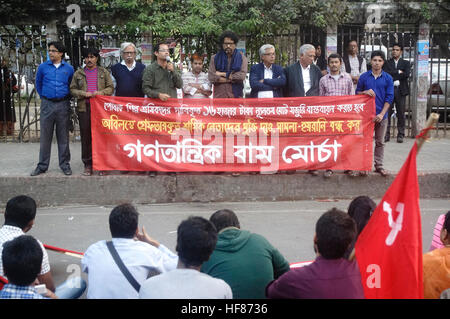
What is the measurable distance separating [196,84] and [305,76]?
5.47 feet

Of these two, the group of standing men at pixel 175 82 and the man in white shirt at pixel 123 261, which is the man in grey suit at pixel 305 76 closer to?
the group of standing men at pixel 175 82

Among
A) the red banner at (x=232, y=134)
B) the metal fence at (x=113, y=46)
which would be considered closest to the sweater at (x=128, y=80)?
the red banner at (x=232, y=134)

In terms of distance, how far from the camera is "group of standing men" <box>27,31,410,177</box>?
826cm

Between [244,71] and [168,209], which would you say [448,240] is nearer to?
[168,209]

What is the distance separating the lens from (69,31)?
11.4 m

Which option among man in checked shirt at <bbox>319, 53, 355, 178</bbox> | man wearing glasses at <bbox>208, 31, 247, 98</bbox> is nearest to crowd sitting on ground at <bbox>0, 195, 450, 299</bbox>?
man in checked shirt at <bbox>319, 53, 355, 178</bbox>

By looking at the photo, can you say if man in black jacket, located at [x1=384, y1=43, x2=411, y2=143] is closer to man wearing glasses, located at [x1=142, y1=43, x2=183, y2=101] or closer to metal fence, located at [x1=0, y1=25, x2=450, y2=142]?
metal fence, located at [x1=0, y1=25, x2=450, y2=142]

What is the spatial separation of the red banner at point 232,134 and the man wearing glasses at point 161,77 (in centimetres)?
26

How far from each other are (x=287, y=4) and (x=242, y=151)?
3.98 m

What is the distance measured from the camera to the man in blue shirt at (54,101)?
823 centimetres

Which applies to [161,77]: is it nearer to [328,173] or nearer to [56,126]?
[56,126]

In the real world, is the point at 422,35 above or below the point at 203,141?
above

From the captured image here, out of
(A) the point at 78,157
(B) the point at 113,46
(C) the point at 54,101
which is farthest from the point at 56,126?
(B) the point at 113,46
